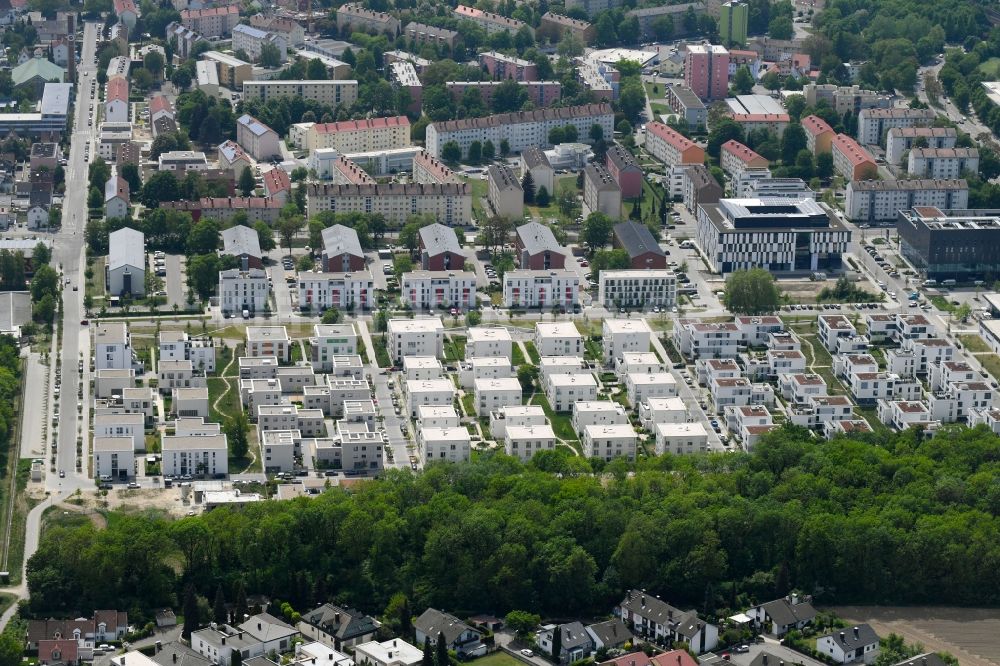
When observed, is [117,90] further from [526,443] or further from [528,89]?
[526,443]

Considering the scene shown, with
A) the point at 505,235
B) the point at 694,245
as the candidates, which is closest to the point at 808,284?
the point at 694,245

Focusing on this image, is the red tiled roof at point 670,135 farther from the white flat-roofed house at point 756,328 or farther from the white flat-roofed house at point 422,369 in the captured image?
the white flat-roofed house at point 422,369

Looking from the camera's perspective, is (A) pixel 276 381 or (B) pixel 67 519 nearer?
(B) pixel 67 519

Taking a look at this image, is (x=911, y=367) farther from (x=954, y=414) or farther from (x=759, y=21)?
(x=759, y=21)

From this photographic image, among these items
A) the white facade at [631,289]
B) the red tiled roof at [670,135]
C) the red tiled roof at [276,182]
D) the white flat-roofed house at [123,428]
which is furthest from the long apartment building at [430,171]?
the white flat-roofed house at [123,428]

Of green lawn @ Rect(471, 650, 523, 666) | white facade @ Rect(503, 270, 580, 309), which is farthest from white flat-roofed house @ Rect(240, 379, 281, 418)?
green lawn @ Rect(471, 650, 523, 666)
